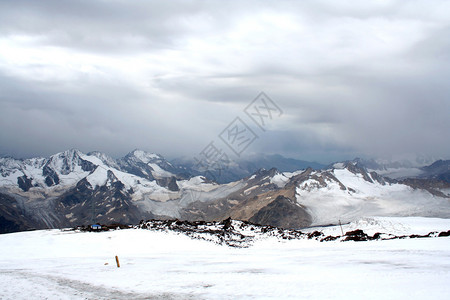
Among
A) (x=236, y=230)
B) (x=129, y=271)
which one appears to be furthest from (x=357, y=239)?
(x=129, y=271)

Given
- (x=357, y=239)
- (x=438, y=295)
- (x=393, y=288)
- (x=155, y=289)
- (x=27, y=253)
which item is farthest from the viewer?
(x=357, y=239)

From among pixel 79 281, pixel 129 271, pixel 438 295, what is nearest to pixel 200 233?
pixel 129 271

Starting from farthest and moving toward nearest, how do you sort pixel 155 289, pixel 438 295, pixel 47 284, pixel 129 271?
pixel 129 271, pixel 47 284, pixel 155 289, pixel 438 295

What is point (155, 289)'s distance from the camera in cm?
2183

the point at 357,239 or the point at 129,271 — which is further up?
the point at 129,271

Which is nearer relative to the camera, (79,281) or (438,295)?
(438,295)

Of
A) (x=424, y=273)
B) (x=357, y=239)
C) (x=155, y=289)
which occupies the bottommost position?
(x=357, y=239)

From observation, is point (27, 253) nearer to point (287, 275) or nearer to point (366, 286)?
point (287, 275)

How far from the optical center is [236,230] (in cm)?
7019

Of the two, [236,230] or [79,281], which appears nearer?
[79,281]

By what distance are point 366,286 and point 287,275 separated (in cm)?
599

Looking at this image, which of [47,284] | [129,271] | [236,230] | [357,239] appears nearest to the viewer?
[47,284]

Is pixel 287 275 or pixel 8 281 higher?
pixel 8 281

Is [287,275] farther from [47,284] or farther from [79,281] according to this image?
[47,284]
